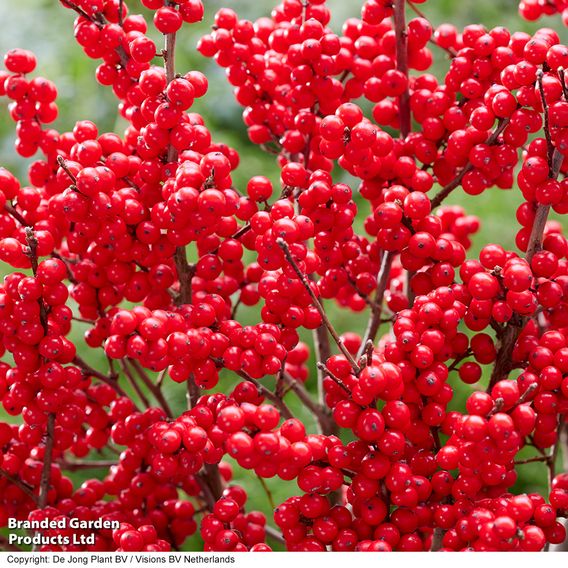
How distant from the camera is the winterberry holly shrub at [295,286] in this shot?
0.45 meters

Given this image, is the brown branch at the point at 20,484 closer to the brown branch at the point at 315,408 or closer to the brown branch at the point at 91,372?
the brown branch at the point at 91,372

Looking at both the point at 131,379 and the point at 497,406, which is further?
the point at 131,379

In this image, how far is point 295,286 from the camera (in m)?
0.47

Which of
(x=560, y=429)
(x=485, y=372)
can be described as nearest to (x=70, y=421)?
(x=560, y=429)

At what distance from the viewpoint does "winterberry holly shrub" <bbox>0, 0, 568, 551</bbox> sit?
0.45 metres

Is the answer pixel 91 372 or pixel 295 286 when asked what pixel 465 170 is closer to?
pixel 295 286

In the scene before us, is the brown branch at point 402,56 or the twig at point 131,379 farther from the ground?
the brown branch at point 402,56

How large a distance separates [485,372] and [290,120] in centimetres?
49

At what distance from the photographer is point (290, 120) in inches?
22.9

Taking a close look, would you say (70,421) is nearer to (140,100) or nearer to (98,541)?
(98,541)

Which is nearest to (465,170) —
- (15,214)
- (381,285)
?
(381,285)

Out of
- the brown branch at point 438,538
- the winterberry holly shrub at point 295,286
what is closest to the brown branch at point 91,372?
the winterberry holly shrub at point 295,286

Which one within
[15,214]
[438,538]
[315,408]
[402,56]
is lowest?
[438,538]

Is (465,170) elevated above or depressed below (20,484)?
above
